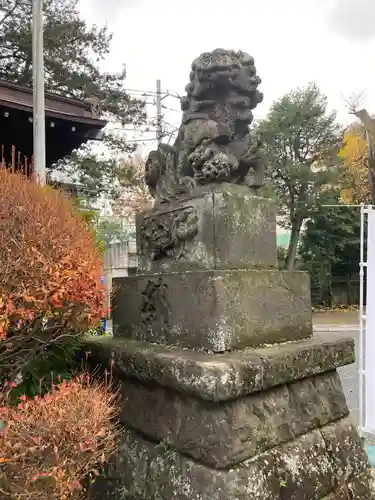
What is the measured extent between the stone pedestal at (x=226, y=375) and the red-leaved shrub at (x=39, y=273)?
15.0 inches

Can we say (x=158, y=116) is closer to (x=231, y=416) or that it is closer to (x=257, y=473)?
(x=231, y=416)

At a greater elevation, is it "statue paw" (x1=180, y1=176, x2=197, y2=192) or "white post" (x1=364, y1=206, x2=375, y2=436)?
"statue paw" (x1=180, y1=176, x2=197, y2=192)

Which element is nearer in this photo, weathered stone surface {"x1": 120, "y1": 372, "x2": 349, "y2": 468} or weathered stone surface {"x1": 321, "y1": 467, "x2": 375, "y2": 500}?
weathered stone surface {"x1": 120, "y1": 372, "x2": 349, "y2": 468}

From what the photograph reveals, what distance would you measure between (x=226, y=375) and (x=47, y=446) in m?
0.81

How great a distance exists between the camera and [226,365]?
185 cm

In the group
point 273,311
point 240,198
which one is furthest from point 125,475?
point 240,198

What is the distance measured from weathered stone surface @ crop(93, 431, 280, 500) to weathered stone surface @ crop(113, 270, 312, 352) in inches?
20.7

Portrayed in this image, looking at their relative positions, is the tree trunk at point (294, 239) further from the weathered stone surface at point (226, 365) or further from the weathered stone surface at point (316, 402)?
the weathered stone surface at point (226, 365)

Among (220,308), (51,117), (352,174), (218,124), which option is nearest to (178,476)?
(220,308)

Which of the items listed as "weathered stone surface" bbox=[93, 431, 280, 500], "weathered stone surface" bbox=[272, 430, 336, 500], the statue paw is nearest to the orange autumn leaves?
the statue paw

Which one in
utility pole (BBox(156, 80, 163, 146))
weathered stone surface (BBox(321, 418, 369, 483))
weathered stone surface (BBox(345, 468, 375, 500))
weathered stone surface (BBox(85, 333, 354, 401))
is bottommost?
weathered stone surface (BBox(345, 468, 375, 500))

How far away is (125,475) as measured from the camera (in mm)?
2357

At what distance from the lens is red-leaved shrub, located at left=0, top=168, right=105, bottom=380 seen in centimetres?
201

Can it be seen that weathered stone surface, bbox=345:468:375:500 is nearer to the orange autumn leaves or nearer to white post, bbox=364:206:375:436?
white post, bbox=364:206:375:436
